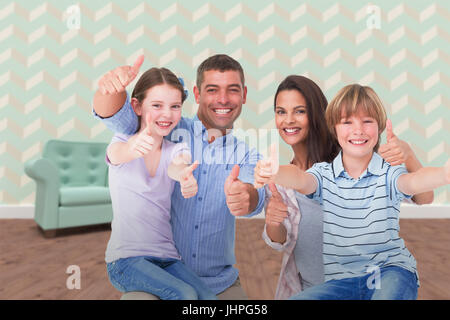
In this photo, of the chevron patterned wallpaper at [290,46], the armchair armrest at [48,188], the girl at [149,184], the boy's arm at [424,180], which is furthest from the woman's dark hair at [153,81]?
the armchair armrest at [48,188]

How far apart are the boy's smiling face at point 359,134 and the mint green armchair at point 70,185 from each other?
91.4 inches

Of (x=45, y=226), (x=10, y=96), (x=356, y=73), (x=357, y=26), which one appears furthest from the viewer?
(x=10, y=96)

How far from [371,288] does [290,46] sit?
3.54 feet

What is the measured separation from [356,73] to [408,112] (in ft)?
0.80

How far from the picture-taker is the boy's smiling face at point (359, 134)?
2.07 ft

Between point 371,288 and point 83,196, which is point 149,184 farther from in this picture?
point 83,196

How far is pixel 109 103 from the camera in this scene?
658mm

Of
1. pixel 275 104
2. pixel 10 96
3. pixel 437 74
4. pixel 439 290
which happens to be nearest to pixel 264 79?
pixel 275 104

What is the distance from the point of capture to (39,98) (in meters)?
2.86

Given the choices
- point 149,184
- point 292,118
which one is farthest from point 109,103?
point 292,118

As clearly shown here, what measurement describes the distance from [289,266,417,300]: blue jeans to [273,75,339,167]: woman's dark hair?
0.27 m

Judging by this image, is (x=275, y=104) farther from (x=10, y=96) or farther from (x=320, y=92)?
(x=10, y=96)

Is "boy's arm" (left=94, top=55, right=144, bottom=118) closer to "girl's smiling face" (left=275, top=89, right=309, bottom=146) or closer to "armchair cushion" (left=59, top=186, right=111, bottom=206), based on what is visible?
"girl's smiling face" (left=275, top=89, right=309, bottom=146)

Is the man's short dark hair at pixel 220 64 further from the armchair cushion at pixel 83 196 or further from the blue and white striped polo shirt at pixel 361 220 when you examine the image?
the armchair cushion at pixel 83 196
